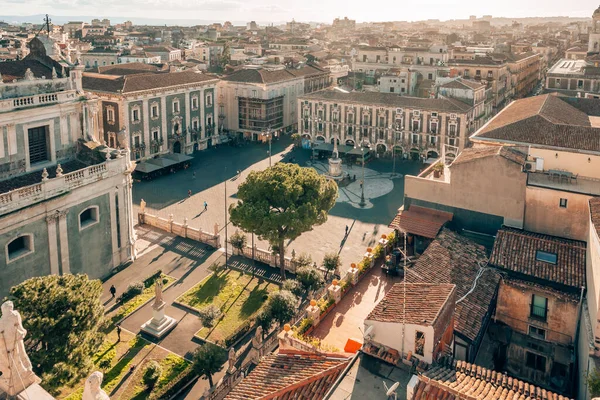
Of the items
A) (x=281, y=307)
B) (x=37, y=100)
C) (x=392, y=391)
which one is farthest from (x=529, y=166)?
(x=37, y=100)

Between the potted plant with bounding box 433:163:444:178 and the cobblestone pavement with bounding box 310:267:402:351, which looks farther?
the potted plant with bounding box 433:163:444:178

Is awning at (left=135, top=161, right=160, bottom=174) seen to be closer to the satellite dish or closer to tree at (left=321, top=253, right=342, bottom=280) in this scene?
tree at (left=321, top=253, right=342, bottom=280)

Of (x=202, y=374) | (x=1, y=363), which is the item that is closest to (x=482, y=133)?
(x=202, y=374)

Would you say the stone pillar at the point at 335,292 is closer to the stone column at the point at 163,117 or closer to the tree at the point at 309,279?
the tree at the point at 309,279

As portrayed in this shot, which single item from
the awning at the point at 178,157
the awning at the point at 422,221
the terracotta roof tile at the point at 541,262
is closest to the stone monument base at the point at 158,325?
the awning at the point at 422,221

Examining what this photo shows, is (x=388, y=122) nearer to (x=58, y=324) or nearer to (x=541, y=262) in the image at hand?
(x=541, y=262)

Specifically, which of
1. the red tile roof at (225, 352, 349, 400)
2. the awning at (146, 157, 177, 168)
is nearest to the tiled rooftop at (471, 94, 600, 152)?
the red tile roof at (225, 352, 349, 400)
